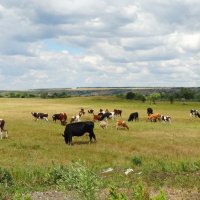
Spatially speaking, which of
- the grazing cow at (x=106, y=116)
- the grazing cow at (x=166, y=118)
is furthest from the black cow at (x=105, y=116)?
the grazing cow at (x=166, y=118)

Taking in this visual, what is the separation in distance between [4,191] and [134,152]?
1382 cm

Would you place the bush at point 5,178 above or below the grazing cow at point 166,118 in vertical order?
above

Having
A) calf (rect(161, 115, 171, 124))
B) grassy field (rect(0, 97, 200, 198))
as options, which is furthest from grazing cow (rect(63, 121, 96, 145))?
calf (rect(161, 115, 171, 124))

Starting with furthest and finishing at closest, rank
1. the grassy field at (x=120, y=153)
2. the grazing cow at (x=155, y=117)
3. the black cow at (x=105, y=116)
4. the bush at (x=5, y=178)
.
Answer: the grazing cow at (x=155, y=117) → the black cow at (x=105, y=116) → the grassy field at (x=120, y=153) → the bush at (x=5, y=178)

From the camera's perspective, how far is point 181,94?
141750mm

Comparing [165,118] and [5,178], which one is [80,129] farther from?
[165,118]

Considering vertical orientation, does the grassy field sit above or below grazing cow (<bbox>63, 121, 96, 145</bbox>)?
below

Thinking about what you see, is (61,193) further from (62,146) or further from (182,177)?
(62,146)

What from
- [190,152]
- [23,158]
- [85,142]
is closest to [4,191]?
[23,158]

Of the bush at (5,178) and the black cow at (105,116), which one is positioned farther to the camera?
the black cow at (105,116)

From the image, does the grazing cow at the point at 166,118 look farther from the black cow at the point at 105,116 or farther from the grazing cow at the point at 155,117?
the black cow at the point at 105,116

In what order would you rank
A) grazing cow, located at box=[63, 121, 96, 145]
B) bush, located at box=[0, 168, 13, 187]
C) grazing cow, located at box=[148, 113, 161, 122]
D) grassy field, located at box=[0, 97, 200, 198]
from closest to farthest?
1. bush, located at box=[0, 168, 13, 187]
2. grassy field, located at box=[0, 97, 200, 198]
3. grazing cow, located at box=[63, 121, 96, 145]
4. grazing cow, located at box=[148, 113, 161, 122]

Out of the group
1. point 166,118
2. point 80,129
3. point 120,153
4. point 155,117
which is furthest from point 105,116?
point 120,153

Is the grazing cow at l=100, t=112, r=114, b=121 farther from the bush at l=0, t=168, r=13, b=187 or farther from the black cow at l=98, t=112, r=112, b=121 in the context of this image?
the bush at l=0, t=168, r=13, b=187
